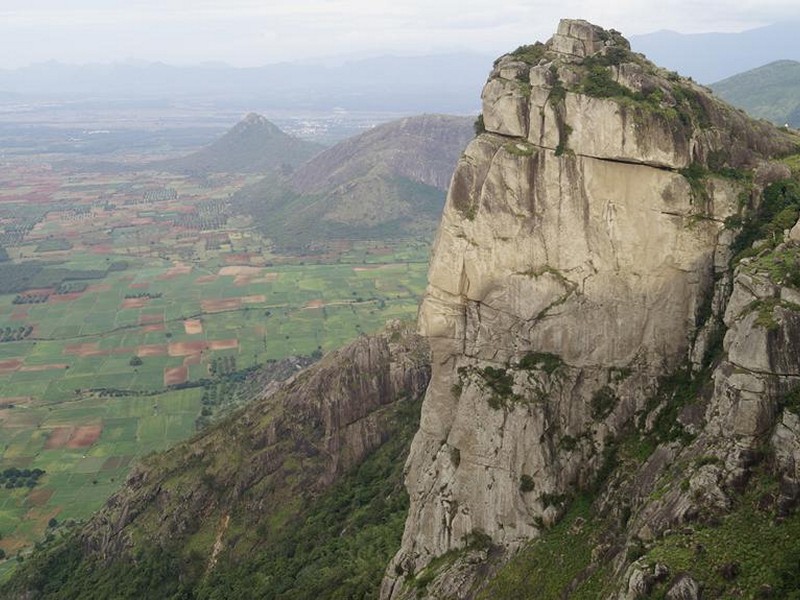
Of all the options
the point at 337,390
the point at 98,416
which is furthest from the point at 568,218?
the point at 98,416

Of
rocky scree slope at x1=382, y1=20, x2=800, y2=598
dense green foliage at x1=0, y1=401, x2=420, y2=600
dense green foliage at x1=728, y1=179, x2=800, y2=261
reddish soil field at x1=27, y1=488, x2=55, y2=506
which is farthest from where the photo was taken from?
reddish soil field at x1=27, y1=488, x2=55, y2=506

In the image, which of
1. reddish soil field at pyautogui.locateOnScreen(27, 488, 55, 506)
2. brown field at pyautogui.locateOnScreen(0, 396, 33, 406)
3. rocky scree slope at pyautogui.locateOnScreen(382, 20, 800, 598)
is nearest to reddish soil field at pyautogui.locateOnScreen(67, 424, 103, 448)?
reddish soil field at pyautogui.locateOnScreen(27, 488, 55, 506)

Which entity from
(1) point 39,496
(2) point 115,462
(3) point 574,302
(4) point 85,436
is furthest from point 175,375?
(3) point 574,302

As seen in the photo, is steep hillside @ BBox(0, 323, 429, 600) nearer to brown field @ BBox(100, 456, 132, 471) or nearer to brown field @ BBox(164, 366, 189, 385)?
brown field @ BBox(100, 456, 132, 471)

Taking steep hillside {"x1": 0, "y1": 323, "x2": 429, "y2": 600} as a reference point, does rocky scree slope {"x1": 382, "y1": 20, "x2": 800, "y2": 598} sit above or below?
above

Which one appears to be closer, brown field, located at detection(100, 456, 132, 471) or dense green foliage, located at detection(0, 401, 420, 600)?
dense green foliage, located at detection(0, 401, 420, 600)

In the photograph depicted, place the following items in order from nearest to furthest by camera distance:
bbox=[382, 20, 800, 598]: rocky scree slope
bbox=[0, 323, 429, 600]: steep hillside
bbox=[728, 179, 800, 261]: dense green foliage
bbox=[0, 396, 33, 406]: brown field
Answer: bbox=[728, 179, 800, 261]: dense green foliage, bbox=[382, 20, 800, 598]: rocky scree slope, bbox=[0, 323, 429, 600]: steep hillside, bbox=[0, 396, 33, 406]: brown field

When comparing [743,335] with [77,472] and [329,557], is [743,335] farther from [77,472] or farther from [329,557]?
[77,472]
